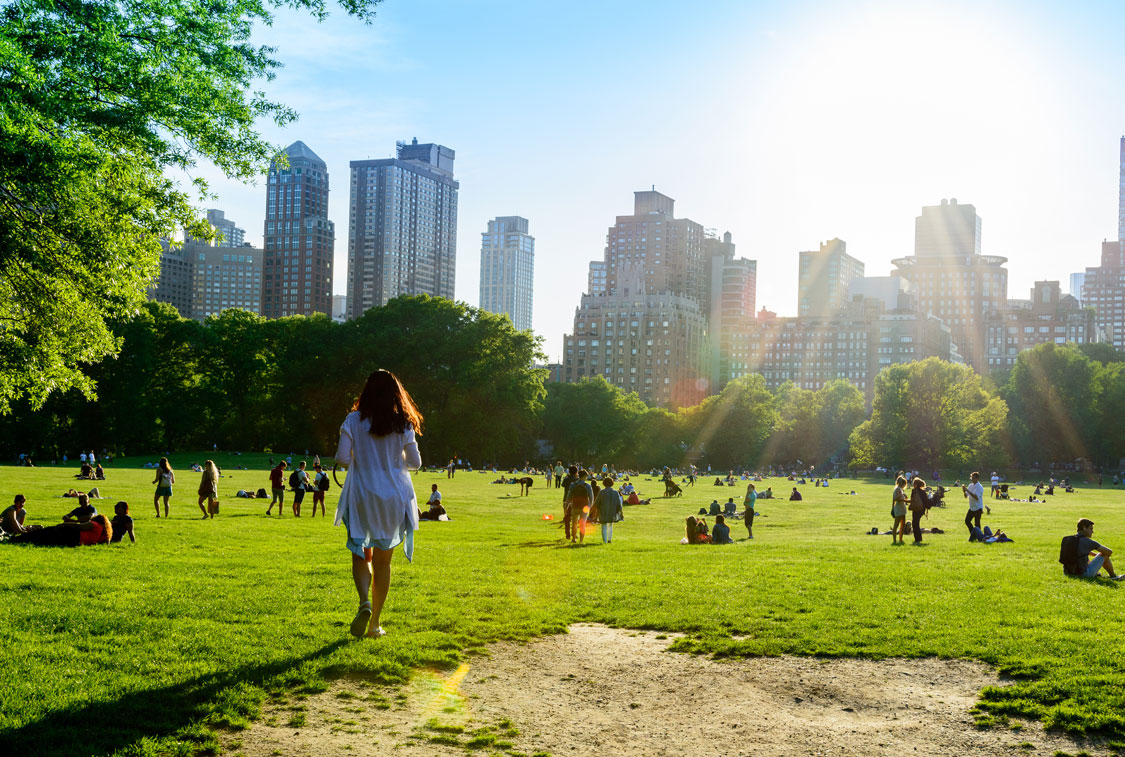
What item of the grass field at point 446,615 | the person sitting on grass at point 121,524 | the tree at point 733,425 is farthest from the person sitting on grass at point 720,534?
the tree at point 733,425

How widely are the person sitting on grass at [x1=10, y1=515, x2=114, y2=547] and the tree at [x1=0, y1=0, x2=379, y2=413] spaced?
4127 mm

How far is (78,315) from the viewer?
18.2 metres

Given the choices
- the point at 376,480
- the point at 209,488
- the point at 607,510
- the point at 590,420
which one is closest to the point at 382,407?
the point at 376,480

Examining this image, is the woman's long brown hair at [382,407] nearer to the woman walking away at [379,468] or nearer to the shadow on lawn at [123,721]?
the woman walking away at [379,468]

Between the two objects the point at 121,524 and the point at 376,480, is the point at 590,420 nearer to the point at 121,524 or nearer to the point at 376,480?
the point at 121,524

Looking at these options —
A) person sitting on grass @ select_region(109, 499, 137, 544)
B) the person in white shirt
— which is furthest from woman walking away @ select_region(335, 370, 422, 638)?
the person in white shirt

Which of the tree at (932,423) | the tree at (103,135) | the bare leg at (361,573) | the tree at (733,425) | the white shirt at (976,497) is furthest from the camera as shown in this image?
the tree at (733,425)

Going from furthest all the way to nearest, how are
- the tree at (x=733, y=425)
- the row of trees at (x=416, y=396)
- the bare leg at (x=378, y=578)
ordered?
the tree at (x=733, y=425) → the row of trees at (x=416, y=396) → the bare leg at (x=378, y=578)

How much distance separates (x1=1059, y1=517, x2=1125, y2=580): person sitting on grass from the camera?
15.0 m

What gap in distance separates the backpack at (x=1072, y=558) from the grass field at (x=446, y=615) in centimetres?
31

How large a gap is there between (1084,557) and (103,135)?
1801 centimetres

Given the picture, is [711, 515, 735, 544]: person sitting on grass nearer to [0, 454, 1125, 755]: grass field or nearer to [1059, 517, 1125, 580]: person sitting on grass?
[0, 454, 1125, 755]: grass field

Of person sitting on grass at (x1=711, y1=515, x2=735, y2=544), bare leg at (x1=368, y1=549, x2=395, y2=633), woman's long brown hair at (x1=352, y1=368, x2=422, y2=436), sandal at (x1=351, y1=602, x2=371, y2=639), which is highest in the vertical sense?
woman's long brown hair at (x1=352, y1=368, x2=422, y2=436)

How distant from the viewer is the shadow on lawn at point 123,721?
223 inches
